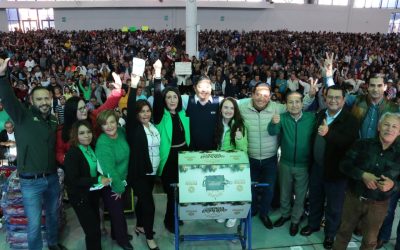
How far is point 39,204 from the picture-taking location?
299 cm

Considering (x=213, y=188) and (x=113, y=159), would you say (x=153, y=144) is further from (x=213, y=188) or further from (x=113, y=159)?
(x=213, y=188)

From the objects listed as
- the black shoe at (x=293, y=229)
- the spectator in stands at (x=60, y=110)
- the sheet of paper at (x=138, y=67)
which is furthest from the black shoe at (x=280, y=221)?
the spectator in stands at (x=60, y=110)

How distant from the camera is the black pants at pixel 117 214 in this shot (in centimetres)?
310

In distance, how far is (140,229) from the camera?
12.0 ft

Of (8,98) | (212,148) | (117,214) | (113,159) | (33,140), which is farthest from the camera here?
(212,148)

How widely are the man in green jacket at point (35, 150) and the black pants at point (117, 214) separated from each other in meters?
0.52

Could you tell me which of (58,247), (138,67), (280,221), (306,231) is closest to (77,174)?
(58,247)

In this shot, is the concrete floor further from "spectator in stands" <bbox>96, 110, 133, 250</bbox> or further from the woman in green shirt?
the woman in green shirt

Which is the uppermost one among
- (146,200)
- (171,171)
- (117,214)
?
(171,171)

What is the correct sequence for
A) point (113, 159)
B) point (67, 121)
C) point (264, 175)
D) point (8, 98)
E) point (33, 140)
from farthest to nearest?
point (264, 175)
point (67, 121)
point (113, 159)
point (33, 140)
point (8, 98)

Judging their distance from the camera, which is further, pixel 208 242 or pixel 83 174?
pixel 208 242

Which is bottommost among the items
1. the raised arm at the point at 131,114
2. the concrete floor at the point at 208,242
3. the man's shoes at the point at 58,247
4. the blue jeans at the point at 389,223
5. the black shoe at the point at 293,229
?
the concrete floor at the point at 208,242

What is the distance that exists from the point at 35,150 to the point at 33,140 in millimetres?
93

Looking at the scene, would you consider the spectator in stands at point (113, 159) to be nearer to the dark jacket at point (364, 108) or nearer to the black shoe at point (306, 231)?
the black shoe at point (306, 231)
